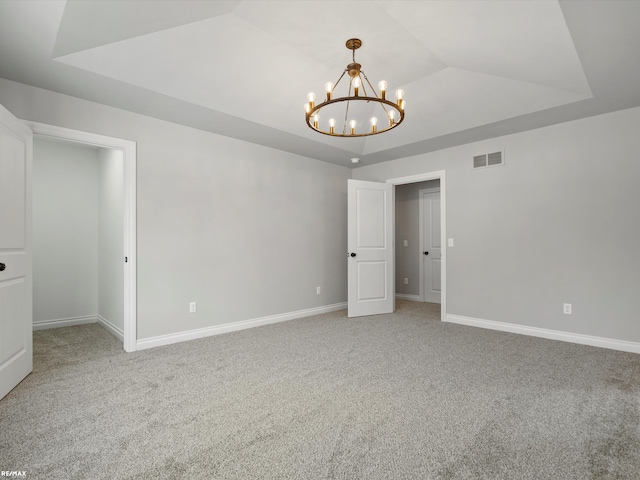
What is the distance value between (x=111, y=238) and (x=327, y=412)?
378 centimetres

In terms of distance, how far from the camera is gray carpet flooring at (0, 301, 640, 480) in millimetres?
1643

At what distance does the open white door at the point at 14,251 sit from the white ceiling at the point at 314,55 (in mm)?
640

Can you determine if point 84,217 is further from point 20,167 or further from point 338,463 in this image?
point 338,463

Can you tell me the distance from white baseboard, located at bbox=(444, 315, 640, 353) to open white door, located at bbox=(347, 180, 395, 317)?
42.7 inches

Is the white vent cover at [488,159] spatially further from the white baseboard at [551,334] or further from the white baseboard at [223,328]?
the white baseboard at [223,328]

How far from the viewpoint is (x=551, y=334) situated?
3852 millimetres

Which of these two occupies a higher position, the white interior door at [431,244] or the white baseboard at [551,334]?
the white interior door at [431,244]

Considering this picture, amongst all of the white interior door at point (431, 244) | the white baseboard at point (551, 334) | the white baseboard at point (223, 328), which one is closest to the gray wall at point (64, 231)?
the white baseboard at point (223, 328)

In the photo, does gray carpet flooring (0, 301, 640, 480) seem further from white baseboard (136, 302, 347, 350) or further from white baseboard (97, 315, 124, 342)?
white baseboard (97, 315, 124, 342)

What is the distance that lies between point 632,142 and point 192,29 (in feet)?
14.5

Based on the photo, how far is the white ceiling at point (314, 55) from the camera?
89.7 inches

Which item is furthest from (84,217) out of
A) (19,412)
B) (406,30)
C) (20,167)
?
(406,30)

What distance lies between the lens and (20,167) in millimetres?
2654

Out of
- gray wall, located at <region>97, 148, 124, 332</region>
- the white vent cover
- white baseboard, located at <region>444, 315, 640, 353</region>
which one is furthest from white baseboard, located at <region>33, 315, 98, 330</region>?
the white vent cover
